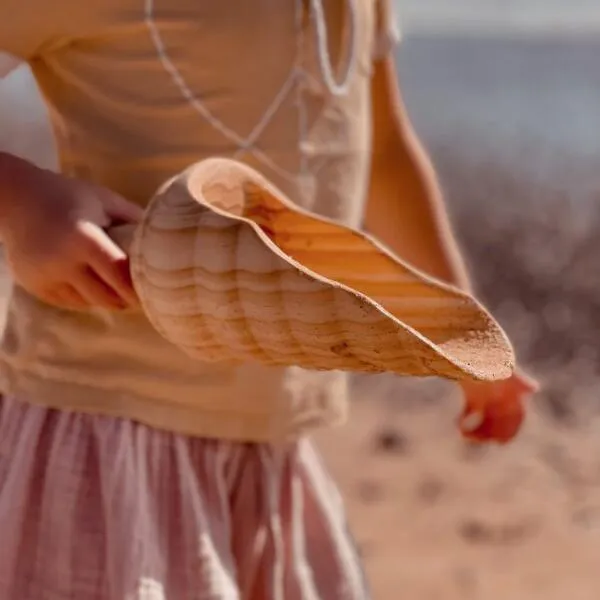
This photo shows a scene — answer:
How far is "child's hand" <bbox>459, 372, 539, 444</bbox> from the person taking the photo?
2.71 feet

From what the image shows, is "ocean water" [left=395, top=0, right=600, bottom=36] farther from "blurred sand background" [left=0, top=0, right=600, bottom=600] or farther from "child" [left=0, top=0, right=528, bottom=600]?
A: "child" [left=0, top=0, right=528, bottom=600]

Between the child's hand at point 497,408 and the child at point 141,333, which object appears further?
the child's hand at point 497,408

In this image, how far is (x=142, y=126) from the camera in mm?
674

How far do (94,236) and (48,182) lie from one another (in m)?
0.05

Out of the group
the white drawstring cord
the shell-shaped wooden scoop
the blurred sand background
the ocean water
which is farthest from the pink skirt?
the ocean water

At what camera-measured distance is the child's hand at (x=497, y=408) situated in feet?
2.71

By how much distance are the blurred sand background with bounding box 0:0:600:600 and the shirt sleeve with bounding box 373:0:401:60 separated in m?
0.30

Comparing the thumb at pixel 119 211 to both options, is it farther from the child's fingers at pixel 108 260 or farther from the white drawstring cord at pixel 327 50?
the white drawstring cord at pixel 327 50

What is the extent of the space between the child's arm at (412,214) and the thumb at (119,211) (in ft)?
0.90

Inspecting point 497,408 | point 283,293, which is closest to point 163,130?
point 283,293

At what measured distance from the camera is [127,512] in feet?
2.21

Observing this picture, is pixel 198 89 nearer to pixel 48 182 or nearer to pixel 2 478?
pixel 48 182

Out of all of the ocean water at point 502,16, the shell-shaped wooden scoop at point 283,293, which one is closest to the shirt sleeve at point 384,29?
the shell-shaped wooden scoop at point 283,293

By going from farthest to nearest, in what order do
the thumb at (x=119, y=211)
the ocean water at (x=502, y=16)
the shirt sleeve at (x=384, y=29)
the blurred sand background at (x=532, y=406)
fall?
the ocean water at (x=502, y=16)
the blurred sand background at (x=532, y=406)
the shirt sleeve at (x=384, y=29)
the thumb at (x=119, y=211)
